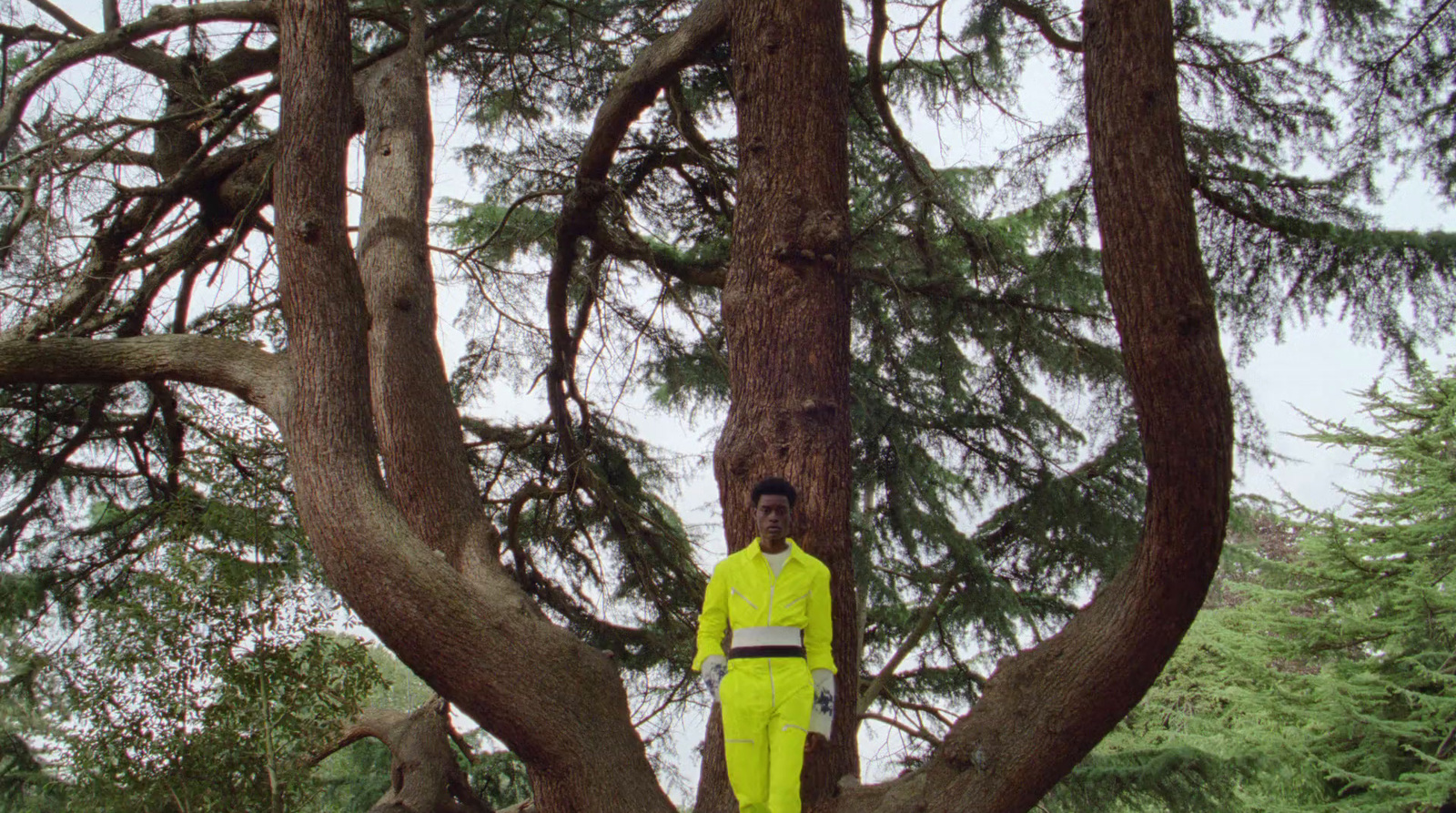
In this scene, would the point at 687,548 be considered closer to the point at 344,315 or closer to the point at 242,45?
the point at 344,315

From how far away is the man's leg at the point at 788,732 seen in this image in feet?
11.0

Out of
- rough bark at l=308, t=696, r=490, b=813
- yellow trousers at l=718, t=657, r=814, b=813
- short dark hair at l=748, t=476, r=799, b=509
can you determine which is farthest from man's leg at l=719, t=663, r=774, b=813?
rough bark at l=308, t=696, r=490, b=813

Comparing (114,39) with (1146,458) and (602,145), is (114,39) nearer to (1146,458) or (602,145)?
(602,145)

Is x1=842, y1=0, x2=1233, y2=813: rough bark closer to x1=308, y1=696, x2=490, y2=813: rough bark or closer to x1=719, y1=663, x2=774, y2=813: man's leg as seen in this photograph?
x1=719, y1=663, x2=774, y2=813: man's leg

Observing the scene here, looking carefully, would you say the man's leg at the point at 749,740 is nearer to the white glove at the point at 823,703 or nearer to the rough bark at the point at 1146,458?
the white glove at the point at 823,703

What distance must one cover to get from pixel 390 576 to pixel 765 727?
4.65ft

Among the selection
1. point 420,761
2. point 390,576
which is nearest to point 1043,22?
point 390,576

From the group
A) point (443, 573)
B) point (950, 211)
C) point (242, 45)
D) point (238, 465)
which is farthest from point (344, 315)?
point (242, 45)

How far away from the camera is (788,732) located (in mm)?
3391

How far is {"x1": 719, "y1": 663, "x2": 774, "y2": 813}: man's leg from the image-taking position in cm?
343

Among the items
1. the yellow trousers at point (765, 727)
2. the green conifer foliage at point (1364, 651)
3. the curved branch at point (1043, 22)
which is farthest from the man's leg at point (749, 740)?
the green conifer foliage at point (1364, 651)

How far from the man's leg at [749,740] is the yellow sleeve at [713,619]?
0.63 feet

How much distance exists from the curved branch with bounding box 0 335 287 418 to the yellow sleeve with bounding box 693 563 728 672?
6.90ft

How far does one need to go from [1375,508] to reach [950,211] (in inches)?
297
